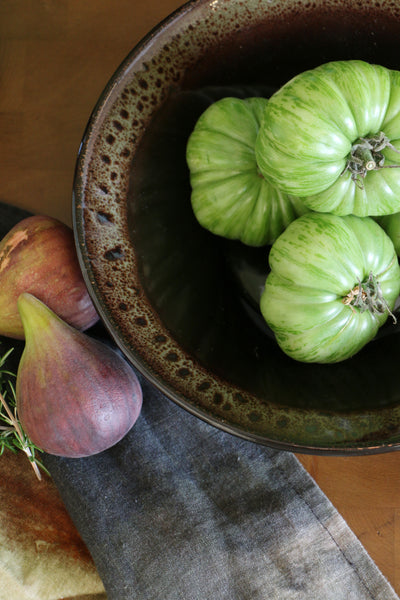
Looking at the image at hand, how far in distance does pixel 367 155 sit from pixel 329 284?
4.8 inches

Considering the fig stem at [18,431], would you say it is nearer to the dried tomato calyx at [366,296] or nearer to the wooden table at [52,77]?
the wooden table at [52,77]

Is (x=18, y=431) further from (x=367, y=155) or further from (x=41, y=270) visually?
(x=367, y=155)

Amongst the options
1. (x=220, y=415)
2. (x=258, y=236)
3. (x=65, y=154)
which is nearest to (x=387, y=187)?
(x=258, y=236)

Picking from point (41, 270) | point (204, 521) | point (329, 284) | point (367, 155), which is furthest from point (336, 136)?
point (204, 521)

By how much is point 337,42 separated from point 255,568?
0.61 meters

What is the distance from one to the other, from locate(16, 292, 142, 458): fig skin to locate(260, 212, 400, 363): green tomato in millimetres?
191

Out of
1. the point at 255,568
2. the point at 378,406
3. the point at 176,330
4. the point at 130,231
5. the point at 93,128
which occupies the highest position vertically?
the point at 93,128

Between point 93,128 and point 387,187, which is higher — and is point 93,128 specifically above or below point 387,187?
above

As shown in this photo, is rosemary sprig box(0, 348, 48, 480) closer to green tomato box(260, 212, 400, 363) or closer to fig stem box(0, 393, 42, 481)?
fig stem box(0, 393, 42, 481)

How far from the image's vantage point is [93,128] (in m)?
0.54

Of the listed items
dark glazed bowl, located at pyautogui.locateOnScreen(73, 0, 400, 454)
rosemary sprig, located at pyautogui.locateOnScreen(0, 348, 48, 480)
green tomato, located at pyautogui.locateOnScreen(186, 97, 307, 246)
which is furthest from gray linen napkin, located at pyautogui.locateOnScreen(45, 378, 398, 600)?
green tomato, located at pyautogui.locateOnScreen(186, 97, 307, 246)

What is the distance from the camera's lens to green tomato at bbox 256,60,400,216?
47cm

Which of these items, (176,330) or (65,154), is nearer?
(176,330)

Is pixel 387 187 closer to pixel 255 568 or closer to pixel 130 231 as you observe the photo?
pixel 130 231
